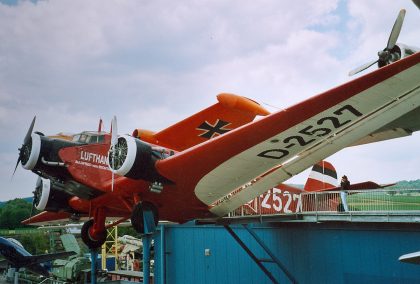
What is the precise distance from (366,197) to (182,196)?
5266 mm

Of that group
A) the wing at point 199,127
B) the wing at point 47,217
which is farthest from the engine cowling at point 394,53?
the wing at point 47,217

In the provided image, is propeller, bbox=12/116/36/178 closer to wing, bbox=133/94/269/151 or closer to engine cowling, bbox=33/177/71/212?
engine cowling, bbox=33/177/71/212

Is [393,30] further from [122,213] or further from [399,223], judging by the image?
[122,213]

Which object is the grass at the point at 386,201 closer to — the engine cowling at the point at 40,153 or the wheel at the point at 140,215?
the wheel at the point at 140,215

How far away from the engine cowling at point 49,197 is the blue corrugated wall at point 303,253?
19.9 feet

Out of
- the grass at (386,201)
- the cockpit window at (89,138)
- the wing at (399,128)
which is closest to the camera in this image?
the grass at (386,201)

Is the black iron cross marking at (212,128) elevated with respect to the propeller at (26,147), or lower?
elevated

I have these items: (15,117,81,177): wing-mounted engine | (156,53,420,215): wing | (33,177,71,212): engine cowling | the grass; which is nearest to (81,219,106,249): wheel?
(33,177,71,212): engine cowling

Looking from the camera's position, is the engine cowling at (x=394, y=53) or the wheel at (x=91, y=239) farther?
the engine cowling at (x=394, y=53)

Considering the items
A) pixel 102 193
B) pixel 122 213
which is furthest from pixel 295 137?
pixel 122 213

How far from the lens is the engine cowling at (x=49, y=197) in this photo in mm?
12805

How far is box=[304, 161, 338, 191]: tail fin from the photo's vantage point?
1650cm

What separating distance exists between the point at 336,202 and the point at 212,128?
4.93 metres

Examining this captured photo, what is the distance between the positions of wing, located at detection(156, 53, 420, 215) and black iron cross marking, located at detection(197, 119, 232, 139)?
11.5 ft
